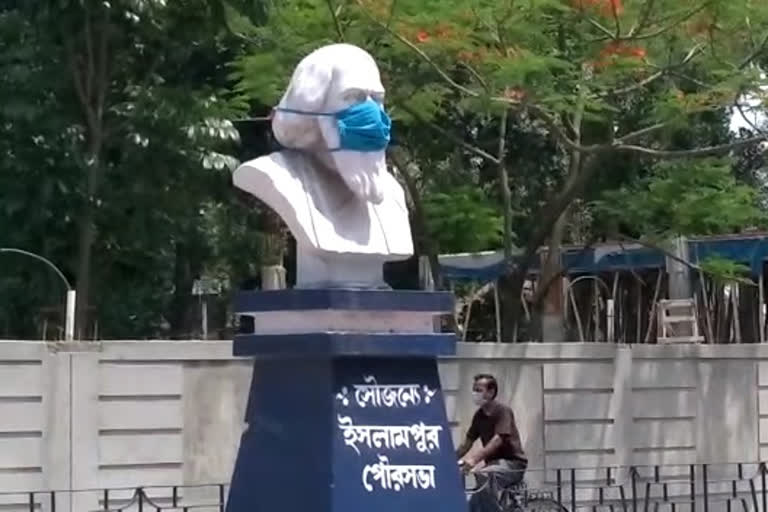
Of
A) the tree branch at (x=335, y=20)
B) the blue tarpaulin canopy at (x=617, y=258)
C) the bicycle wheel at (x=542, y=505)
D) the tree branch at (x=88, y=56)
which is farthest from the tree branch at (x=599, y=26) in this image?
the bicycle wheel at (x=542, y=505)

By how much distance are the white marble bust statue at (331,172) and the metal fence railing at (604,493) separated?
5.52m

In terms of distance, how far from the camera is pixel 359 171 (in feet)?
30.9

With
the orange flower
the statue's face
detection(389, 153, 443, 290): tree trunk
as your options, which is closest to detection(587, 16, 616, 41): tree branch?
the orange flower

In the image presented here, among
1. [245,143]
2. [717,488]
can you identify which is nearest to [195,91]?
[245,143]

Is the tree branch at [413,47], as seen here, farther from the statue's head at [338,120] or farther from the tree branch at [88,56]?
the statue's head at [338,120]

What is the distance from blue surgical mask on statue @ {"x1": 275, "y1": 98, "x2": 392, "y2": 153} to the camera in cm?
941

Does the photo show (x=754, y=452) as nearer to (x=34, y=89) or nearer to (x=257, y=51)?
(x=257, y=51)

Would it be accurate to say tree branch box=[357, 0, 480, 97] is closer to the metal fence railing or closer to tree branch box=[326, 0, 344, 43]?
tree branch box=[326, 0, 344, 43]

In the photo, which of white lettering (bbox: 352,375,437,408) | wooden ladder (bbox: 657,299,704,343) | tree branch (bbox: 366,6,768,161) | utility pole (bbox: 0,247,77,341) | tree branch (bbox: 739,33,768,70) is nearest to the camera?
white lettering (bbox: 352,375,437,408)

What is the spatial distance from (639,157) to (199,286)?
7.47m

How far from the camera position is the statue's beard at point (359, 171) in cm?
940

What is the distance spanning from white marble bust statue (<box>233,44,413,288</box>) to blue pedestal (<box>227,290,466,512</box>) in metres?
0.25

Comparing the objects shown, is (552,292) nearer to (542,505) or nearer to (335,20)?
(335,20)

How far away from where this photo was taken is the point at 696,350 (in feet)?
62.7
